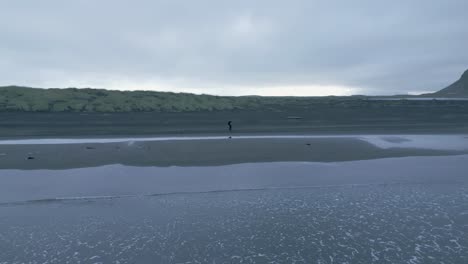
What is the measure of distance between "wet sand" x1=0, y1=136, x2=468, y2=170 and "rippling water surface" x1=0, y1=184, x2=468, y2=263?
18.5 feet

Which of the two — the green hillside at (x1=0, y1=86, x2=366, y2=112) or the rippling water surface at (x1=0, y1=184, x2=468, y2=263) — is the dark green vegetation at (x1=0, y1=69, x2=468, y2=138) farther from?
the rippling water surface at (x1=0, y1=184, x2=468, y2=263)

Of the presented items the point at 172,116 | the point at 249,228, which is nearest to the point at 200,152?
the point at 249,228

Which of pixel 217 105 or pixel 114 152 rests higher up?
pixel 217 105

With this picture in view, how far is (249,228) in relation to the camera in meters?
10.5

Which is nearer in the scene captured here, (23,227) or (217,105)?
(23,227)

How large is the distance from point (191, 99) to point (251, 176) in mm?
50888

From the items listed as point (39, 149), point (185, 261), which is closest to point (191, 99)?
point (39, 149)

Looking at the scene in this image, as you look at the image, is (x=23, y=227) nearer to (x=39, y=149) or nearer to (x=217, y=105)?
(x=39, y=149)

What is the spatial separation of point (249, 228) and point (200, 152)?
10852 mm

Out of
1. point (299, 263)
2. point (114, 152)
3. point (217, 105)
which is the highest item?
point (217, 105)

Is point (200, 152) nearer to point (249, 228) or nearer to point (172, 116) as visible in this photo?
point (249, 228)

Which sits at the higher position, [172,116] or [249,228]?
[172,116]

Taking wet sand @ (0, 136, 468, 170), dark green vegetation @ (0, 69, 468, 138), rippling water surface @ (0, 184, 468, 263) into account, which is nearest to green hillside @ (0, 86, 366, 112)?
dark green vegetation @ (0, 69, 468, 138)

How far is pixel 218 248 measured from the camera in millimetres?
9234
